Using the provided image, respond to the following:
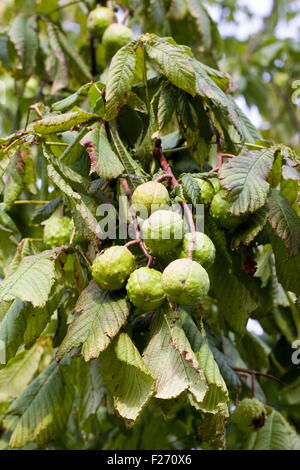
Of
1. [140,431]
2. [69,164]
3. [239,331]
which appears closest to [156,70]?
[69,164]

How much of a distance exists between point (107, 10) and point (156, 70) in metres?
0.52

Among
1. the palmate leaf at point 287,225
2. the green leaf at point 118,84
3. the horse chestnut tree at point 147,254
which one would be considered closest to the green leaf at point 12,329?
the horse chestnut tree at point 147,254

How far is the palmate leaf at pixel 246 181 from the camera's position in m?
1.35

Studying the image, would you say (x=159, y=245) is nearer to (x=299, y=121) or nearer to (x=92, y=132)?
(x=92, y=132)

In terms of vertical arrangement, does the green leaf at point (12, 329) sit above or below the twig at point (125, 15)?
below

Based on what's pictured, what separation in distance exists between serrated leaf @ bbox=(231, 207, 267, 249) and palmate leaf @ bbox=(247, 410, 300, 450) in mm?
891

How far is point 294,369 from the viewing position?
87.0 inches

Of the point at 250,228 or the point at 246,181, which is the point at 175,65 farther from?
the point at 250,228

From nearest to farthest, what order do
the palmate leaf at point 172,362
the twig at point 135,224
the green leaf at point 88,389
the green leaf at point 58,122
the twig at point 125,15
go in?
the palmate leaf at point 172,362 → the twig at point 135,224 → the green leaf at point 58,122 → the green leaf at point 88,389 → the twig at point 125,15

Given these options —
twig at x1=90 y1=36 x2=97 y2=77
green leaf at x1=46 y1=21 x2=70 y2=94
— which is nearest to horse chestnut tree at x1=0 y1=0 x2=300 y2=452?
green leaf at x1=46 y1=21 x2=70 y2=94

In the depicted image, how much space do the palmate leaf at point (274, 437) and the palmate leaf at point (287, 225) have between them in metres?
0.86

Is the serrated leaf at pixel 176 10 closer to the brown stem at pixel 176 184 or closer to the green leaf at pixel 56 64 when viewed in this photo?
the green leaf at pixel 56 64

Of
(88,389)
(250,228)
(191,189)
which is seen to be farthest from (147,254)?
(88,389)

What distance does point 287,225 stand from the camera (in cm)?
143
